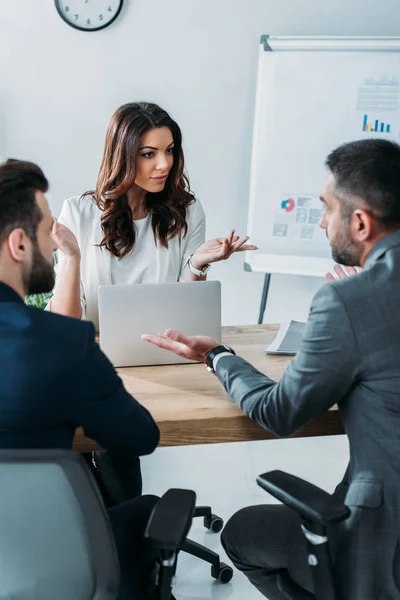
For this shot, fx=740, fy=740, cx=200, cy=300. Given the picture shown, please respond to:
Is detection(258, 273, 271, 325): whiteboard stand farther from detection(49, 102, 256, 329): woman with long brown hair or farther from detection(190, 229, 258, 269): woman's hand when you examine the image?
detection(190, 229, 258, 269): woman's hand

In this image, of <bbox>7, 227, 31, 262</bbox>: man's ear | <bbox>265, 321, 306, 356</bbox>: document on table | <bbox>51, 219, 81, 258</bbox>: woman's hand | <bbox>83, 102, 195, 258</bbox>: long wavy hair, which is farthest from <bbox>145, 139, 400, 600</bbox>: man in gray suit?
<bbox>83, 102, 195, 258</bbox>: long wavy hair

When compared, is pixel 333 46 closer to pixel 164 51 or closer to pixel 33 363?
pixel 164 51

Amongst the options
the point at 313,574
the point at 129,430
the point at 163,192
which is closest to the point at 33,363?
the point at 129,430

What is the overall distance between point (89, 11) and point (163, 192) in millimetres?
1555

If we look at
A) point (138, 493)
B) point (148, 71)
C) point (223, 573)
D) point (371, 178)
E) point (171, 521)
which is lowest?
point (223, 573)

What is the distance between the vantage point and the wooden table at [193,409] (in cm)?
156

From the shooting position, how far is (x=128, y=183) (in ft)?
8.23

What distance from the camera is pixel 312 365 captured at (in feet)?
4.58

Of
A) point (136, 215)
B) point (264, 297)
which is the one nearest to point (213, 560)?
point (136, 215)

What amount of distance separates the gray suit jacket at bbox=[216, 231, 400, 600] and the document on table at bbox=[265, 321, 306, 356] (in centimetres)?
57

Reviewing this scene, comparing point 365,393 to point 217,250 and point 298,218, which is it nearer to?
point 217,250

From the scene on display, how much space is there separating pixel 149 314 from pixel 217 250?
63 cm

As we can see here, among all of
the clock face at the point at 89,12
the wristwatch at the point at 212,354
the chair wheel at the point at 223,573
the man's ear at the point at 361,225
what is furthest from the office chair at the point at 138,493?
the clock face at the point at 89,12

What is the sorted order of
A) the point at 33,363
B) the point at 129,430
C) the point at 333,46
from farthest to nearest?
the point at 333,46, the point at 129,430, the point at 33,363
